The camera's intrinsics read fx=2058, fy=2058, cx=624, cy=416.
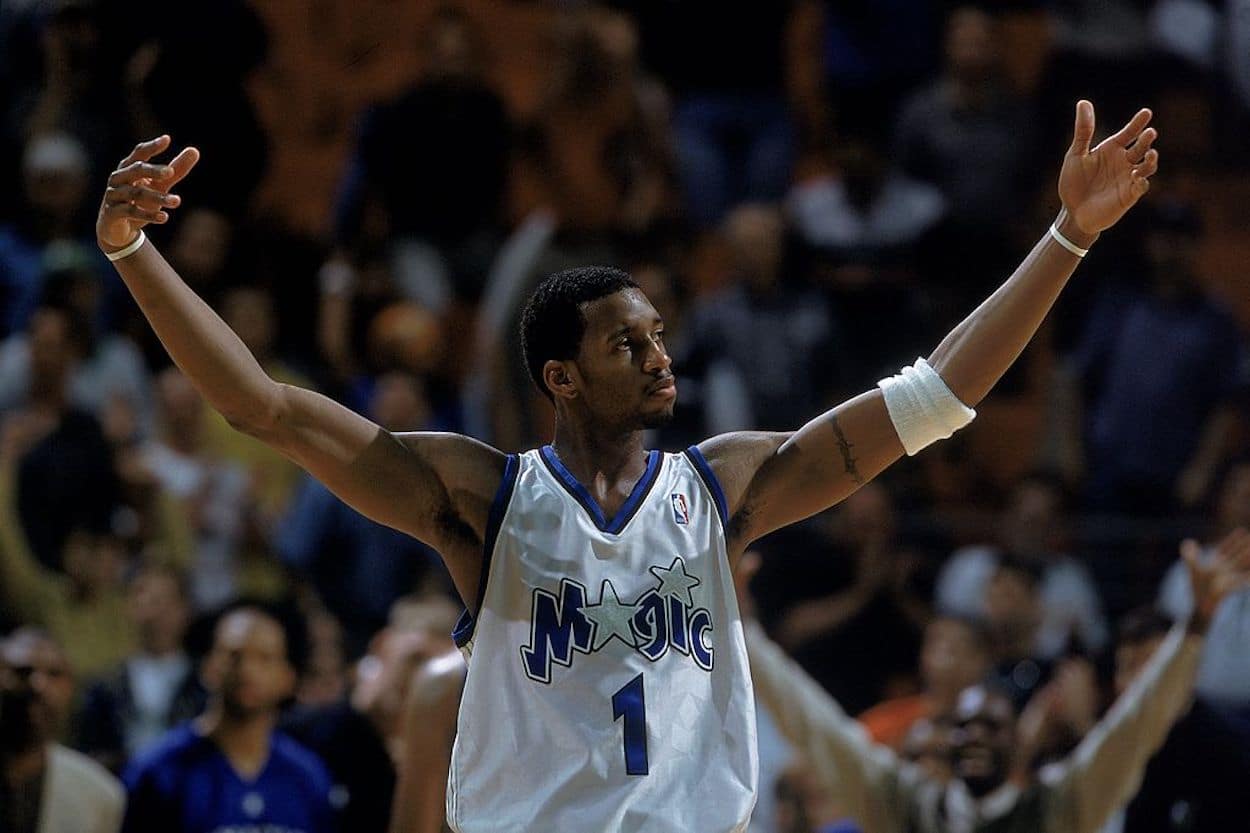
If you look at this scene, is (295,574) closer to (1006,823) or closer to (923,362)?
(1006,823)

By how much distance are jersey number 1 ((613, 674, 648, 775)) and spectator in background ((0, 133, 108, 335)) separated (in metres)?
6.54

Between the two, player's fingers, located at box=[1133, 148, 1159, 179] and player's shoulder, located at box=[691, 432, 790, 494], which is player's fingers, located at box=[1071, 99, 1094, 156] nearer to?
player's fingers, located at box=[1133, 148, 1159, 179]

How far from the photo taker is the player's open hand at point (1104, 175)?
4.18 metres

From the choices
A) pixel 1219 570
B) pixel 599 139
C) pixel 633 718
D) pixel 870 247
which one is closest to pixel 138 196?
pixel 633 718

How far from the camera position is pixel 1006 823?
21.4 ft

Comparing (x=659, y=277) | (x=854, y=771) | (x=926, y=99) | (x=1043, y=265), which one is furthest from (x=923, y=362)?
(x=926, y=99)

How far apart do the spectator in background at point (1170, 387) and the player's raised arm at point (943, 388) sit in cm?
509

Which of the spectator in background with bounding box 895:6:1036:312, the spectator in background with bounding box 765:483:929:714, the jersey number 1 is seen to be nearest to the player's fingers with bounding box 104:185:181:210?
the jersey number 1

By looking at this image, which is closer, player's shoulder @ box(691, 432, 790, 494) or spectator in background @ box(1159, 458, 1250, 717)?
player's shoulder @ box(691, 432, 790, 494)

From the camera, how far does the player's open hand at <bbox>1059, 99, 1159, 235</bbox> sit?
4.18m

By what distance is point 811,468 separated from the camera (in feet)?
14.1

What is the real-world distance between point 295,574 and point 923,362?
5330mm

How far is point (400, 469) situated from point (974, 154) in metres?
6.66

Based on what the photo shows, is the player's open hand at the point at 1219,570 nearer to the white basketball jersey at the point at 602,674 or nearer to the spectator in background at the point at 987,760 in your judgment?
the spectator in background at the point at 987,760
